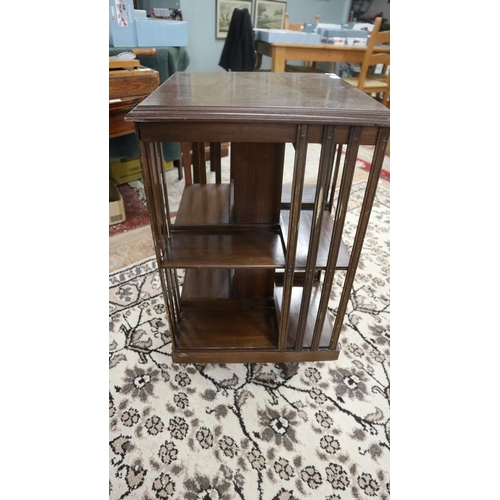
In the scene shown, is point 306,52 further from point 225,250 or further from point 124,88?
point 225,250

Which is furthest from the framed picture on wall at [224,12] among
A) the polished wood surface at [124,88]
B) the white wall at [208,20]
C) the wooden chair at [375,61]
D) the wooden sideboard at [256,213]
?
the wooden sideboard at [256,213]

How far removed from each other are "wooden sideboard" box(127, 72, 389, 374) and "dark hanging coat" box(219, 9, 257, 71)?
2152 mm

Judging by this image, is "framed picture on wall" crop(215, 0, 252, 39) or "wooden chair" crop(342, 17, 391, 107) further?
"framed picture on wall" crop(215, 0, 252, 39)

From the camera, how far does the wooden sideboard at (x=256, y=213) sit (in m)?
0.71

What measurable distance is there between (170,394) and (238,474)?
1.08ft

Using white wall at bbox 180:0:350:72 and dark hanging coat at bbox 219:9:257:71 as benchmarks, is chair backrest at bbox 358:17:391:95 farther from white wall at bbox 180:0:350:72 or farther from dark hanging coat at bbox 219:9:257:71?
white wall at bbox 180:0:350:72

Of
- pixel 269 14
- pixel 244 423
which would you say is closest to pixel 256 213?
pixel 244 423

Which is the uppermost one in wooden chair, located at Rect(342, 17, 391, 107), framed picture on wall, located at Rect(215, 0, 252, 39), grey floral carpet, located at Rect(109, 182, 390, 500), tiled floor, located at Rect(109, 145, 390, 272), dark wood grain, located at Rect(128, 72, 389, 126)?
framed picture on wall, located at Rect(215, 0, 252, 39)

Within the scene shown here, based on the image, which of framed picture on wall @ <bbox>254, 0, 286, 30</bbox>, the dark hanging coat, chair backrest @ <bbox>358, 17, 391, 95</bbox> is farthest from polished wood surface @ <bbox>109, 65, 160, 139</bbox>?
framed picture on wall @ <bbox>254, 0, 286, 30</bbox>

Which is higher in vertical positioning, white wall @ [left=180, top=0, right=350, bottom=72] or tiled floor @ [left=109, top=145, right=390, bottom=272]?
white wall @ [left=180, top=0, right=350, bottom=72]

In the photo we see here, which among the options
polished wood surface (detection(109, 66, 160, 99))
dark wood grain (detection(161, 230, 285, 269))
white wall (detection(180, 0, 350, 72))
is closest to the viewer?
dark wood grain (detection(161, 230, 285, 269))

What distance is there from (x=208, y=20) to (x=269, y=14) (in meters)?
0.78

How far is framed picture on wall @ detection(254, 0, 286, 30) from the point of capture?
352 cm

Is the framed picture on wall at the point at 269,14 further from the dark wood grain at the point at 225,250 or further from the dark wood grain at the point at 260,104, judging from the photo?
the dark wood grain at the point at 225,250
